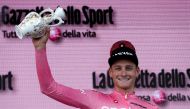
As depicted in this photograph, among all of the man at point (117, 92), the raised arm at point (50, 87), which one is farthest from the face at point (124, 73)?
the raised arm at point (50, 87)

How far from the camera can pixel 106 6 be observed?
5.45 metres

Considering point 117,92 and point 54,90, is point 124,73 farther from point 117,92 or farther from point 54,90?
point 54,90

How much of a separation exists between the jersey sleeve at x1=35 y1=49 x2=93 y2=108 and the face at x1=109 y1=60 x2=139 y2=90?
0.60 ft

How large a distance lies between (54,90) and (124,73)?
1.26ft

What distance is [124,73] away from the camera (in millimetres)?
3438

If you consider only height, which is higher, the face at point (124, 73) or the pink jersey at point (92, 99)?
the face at point (124, 73)

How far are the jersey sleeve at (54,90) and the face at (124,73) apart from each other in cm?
18

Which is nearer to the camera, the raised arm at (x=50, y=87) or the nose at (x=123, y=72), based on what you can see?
the raised arm at (x=50, y=87)

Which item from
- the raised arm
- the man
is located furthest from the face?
the raised arm

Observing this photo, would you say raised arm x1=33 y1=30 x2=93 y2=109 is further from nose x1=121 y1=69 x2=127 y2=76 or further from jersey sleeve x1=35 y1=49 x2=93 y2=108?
nose x1=121 y1=69 x2=127 y2=76

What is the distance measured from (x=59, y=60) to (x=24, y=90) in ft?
1.23

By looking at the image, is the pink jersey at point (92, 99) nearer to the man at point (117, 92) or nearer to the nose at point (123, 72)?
the man at point (117, 92)

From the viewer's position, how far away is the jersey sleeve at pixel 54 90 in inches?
127

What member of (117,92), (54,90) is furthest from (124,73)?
(54,90)
